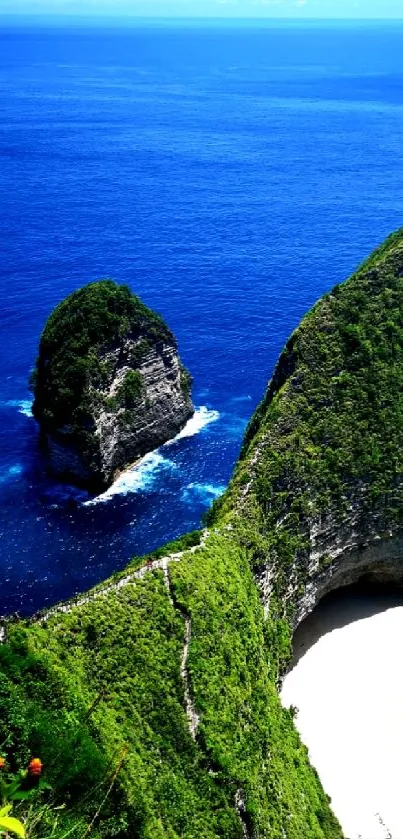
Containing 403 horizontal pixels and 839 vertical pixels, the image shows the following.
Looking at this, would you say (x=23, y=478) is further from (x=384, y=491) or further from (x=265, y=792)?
(x=265, y=792)

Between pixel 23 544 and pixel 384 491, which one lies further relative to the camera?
pixel 23 544

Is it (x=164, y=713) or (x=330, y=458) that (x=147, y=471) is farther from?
(x=164, y=713)

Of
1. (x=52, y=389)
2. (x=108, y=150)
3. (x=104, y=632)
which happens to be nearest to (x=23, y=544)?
(x=52, y=389)

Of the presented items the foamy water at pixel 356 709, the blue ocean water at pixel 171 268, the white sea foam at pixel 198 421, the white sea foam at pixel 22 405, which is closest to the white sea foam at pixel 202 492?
the blue ocean water at pixel 171 268

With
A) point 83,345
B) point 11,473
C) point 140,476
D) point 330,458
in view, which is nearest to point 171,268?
point 83,345

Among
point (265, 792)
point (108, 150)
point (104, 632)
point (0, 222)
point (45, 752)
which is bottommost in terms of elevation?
point (265, 792)

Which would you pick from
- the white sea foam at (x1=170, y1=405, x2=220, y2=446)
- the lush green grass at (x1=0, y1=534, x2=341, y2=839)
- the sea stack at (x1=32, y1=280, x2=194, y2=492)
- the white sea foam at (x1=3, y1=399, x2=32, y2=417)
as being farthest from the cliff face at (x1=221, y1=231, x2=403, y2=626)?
the white sea foam at (x1=3, y1=399, x2=32, y2=417)

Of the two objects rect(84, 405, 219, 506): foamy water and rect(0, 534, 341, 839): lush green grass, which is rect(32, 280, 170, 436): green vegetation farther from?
rect(0, 534, 341, 839): lush green grass
